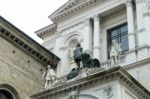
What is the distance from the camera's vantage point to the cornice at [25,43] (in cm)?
2150

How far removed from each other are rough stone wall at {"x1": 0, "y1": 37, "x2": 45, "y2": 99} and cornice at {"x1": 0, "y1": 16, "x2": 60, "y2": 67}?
0.84ft

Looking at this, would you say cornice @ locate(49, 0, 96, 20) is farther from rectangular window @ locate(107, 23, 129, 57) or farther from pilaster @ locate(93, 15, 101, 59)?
rectangular window @ locate(107, 23, 129, 57)

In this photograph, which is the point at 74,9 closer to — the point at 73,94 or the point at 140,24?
the point at 140,24

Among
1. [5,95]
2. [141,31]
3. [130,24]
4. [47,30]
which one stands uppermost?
[47,30]

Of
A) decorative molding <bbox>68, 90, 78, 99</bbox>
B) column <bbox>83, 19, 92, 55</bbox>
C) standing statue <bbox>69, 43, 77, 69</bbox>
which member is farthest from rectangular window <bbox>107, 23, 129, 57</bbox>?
decorative molding <bbox>68, 90, 78, 99</bbox>

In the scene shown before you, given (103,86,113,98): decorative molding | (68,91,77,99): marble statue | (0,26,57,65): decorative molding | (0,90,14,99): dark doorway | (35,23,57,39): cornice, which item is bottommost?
(103,86,113,98): decorative molding

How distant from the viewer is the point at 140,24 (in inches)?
859

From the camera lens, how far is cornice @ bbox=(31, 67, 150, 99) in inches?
606

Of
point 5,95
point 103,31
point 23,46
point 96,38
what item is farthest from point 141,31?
point 5,95

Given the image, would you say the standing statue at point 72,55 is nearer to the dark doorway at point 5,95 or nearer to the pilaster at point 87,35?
the pilaster at point 87,35

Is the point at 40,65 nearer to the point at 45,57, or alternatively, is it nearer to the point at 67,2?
the point at 45,57

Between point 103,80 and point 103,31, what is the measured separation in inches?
345

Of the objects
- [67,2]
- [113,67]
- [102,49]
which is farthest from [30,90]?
[113,67]

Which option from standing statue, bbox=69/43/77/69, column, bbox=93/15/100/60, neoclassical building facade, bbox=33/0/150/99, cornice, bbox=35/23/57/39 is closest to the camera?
neoclassical building facade, bbox=33/0/150/99
